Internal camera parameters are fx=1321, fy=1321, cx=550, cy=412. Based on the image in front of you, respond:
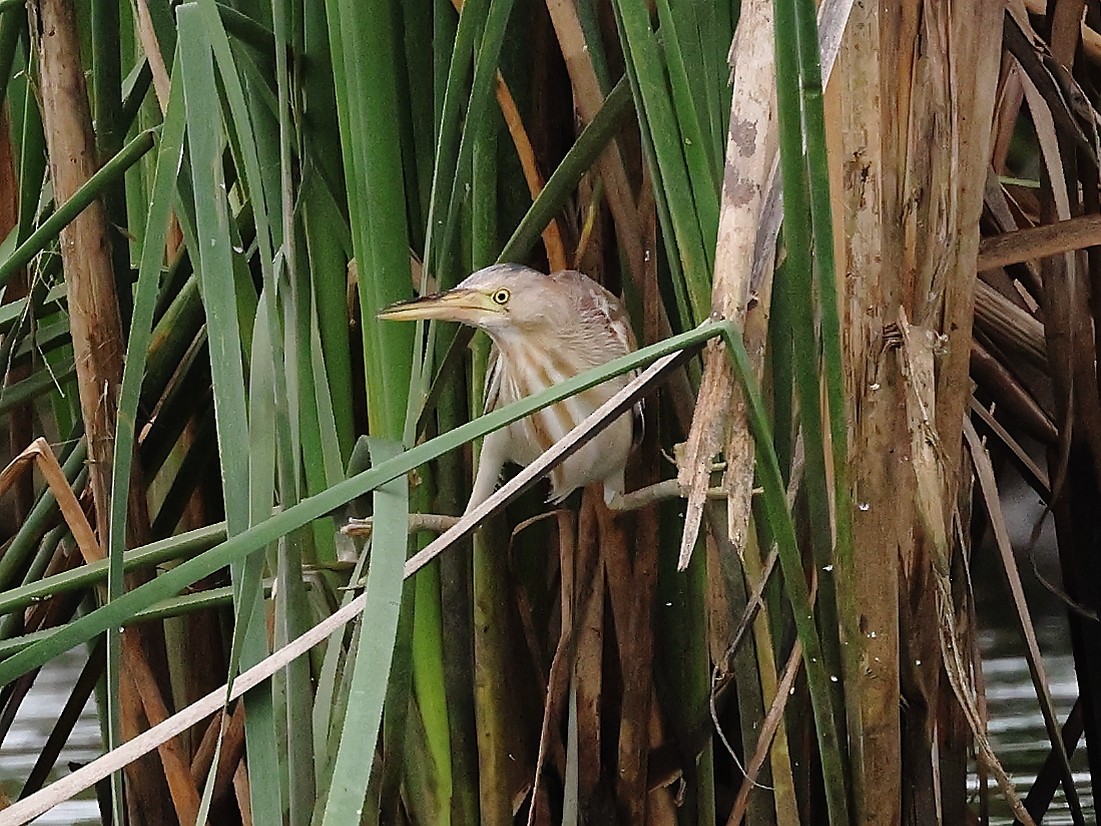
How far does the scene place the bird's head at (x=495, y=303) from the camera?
764 millimetres

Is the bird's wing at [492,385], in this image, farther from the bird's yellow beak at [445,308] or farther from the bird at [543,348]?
the bird's yellow beak at [445,308]

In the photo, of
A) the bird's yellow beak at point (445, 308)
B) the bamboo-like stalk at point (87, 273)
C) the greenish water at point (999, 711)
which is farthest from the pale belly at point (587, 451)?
the greenish water at point (999, 711)

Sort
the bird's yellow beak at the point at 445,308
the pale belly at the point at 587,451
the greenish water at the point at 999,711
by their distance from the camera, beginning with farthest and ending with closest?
the greenish water at the point at 999,711 → the pale belly at the point at 587,451 → the bird's yellow beak at the point at 445,308

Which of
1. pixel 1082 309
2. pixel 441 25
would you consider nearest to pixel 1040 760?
pixel 1082 309

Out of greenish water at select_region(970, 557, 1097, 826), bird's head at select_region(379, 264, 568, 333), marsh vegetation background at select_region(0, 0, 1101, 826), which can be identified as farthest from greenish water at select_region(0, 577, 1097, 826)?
bird's head at select_region(379, 264, 568, 333)

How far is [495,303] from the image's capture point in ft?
2.70

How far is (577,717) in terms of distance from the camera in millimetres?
885

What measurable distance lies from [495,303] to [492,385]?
16 centimetres

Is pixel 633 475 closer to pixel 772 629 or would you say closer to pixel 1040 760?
pixel 772 629

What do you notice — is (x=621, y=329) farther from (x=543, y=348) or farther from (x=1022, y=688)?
(x=1022, y=688)

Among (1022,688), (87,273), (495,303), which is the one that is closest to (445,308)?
(495,303)

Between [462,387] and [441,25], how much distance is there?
0.24 metres

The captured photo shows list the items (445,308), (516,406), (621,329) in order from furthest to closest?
(621,329) < (445,308) < (516,406)

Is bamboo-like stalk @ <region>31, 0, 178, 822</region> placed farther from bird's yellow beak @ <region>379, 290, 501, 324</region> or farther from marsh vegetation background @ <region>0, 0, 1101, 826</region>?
bird's yellow beak @ <region>379, 290, 501, 324</region>
